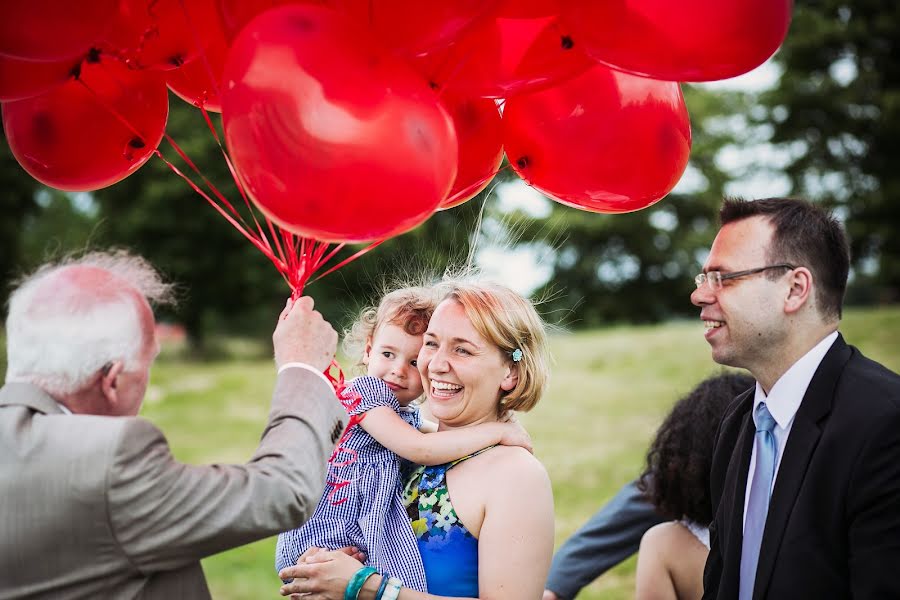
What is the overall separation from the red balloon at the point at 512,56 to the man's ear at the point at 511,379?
A: 82 cm

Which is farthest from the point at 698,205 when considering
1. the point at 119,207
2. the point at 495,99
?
the point at 495,99

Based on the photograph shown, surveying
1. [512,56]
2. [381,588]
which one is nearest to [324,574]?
[381,588]

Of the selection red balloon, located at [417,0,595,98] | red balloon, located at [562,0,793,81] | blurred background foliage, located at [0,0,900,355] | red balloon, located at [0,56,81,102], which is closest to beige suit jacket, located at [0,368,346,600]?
red balloon, located at [0,56,81,102]

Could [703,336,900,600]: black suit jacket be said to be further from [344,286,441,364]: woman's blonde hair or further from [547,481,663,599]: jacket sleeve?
[344,286,441,364]: woman's blonde hair

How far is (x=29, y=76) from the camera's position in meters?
2.17

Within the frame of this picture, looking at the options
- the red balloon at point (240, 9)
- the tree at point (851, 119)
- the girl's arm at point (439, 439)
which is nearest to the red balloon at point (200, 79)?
the red balloon at point (240, 9)

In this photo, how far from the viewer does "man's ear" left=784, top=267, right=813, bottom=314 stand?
2.20 metres

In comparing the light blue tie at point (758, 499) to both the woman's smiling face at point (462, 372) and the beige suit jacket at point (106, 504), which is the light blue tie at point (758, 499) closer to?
the woman's smiling face at point (462, 372)

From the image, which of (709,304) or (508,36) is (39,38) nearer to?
(508,36)

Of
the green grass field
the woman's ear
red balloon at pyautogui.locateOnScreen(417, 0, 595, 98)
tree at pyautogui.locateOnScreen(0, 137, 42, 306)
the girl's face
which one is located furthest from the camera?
tree at pyautogui.locateOnScreen(0, 137, 42, 306)

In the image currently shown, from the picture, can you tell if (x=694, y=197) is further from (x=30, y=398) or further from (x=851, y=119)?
(x=30, y=398)

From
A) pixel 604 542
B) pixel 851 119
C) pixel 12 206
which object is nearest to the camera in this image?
pixel 604 542

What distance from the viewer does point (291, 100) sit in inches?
64.1

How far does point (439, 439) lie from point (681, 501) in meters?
0.95
